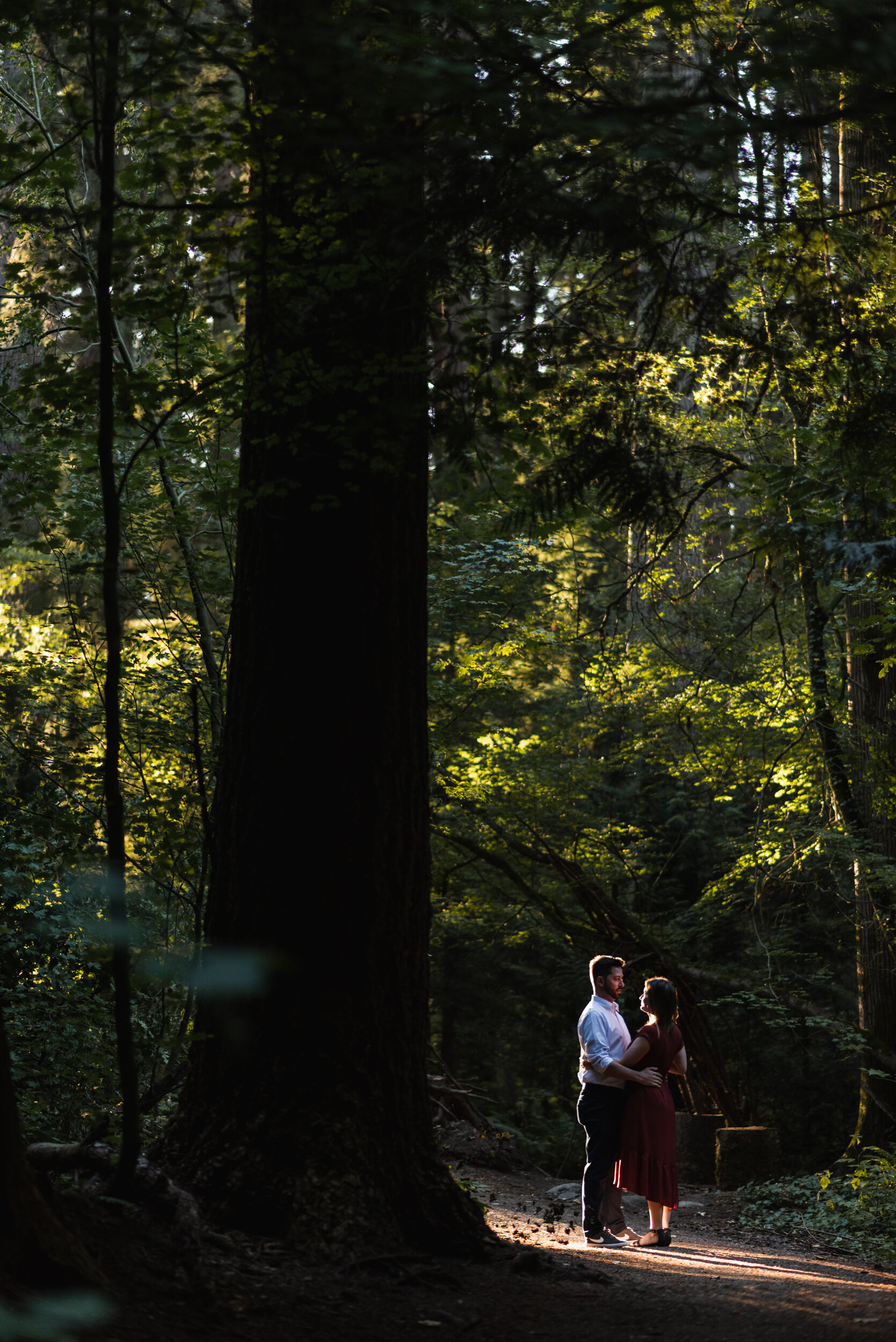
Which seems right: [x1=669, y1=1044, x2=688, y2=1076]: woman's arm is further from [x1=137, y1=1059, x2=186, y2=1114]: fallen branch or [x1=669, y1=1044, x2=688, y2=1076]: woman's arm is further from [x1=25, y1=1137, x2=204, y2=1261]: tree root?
[x1=25, y1=1137, x2=204, y2=1261]: tree root

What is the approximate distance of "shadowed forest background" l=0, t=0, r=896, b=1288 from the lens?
3.87 meters

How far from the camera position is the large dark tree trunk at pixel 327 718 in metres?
4.27

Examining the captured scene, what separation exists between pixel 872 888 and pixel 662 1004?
17.0 feet

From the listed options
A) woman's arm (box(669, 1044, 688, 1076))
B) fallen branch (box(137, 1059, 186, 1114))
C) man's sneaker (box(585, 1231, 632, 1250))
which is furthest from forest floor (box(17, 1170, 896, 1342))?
woman's arm (box(669, 1044, 688, 1076))

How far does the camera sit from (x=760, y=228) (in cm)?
562

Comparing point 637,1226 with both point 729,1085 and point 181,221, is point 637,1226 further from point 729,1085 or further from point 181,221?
point 181,221

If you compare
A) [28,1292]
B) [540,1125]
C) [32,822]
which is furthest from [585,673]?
[28,1292]

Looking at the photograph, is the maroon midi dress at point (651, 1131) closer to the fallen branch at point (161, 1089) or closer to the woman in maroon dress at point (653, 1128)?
the woman in maroon dress at point (653, 1128)

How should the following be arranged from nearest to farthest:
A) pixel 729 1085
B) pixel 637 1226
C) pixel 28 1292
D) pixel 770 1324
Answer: pixel 28 1292
pixel 770 1324
pixel 637 1226
pixel 729 1085

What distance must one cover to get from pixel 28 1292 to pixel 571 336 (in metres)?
4.50

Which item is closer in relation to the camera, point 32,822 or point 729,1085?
point 32,822

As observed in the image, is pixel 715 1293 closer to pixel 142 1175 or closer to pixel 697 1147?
pixel 142 1175

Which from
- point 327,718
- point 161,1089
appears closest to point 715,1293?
point 161,1089

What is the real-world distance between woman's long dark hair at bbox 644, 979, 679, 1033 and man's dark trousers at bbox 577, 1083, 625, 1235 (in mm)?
501
